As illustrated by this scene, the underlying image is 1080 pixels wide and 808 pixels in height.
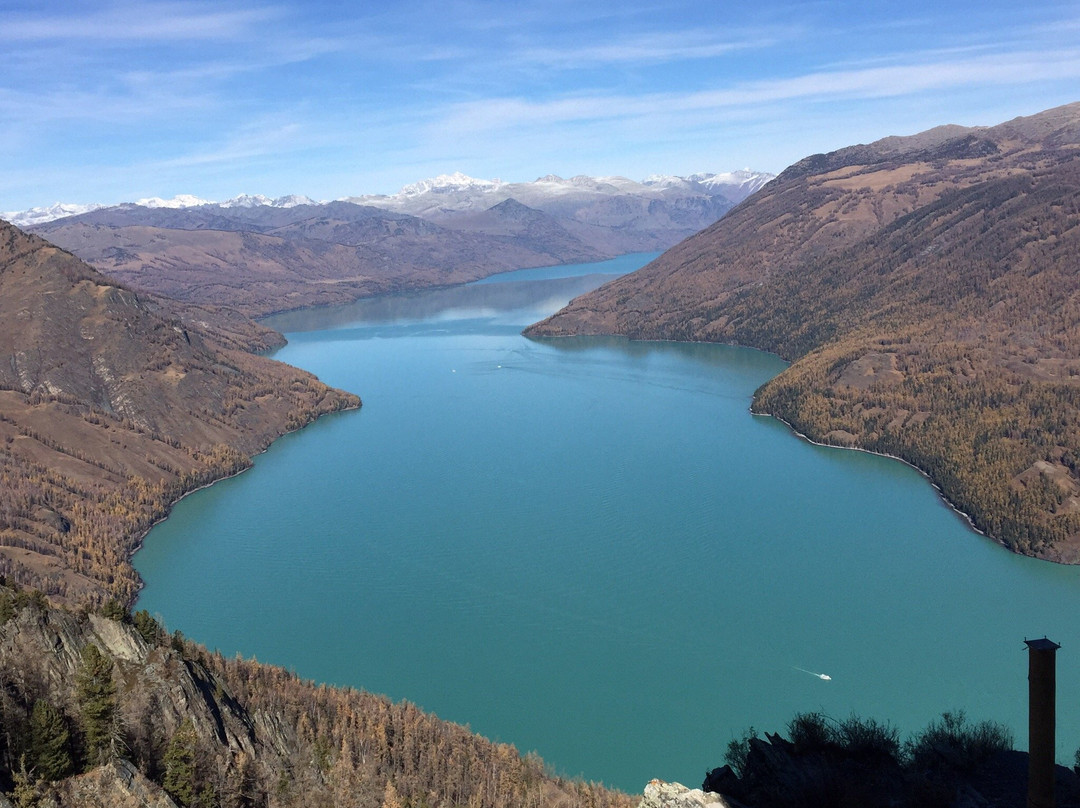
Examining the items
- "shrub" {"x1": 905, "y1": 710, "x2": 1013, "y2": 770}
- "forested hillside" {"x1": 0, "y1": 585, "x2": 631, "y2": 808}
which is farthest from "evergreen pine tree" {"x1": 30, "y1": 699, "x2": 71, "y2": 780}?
"shrub" {"x1": 905, "y1": 710, "x2": 1013, "y2": 770}

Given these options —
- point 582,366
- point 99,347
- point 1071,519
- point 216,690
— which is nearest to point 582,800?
point 216,690

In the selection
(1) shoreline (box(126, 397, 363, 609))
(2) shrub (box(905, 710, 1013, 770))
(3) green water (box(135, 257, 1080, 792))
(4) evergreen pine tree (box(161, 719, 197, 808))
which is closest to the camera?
(4) evergreen pine tree (box(161, 719, 197, 808))

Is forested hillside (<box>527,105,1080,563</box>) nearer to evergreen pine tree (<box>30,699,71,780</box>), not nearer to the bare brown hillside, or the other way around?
evergreen pine tree (<box>30,699,71,780</box>)

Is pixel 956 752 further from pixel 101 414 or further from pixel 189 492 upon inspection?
pixel 101 414

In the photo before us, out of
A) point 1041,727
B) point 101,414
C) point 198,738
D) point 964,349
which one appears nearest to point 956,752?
point 1041,727

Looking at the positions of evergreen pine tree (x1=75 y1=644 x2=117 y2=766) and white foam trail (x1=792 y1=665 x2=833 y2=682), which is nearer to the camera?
evergreen pine tree (x1=75 y1=644 x2=117 y2=766)
